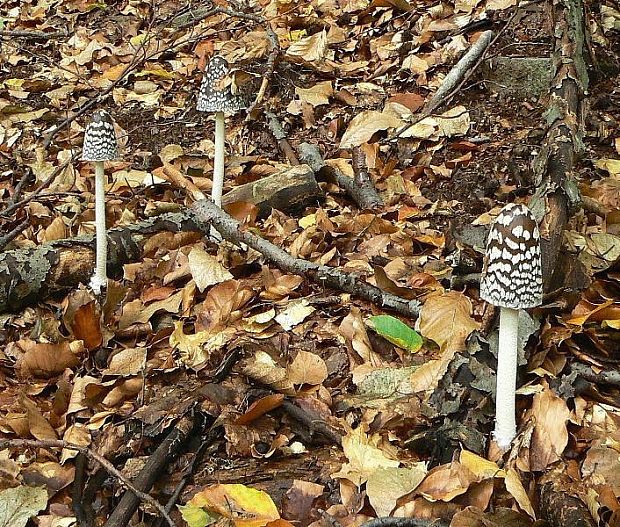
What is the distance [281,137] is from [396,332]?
2.37 metres

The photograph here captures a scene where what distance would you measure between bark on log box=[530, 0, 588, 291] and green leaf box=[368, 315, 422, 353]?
0.58 meters

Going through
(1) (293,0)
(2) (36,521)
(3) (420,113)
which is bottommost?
(2) (36,521)

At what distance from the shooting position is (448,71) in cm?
557

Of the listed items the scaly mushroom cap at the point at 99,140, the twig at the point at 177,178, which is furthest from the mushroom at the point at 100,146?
the twig at the point at 177,178

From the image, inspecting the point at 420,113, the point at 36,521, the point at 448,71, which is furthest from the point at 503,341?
the point at 448,71

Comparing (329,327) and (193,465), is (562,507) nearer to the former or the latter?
(193,465)

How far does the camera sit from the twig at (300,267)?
336cm

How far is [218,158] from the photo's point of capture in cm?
408

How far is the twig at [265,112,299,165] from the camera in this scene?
4918 mm

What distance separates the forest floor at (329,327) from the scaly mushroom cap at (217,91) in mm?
672

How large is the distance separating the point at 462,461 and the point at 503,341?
42 cm

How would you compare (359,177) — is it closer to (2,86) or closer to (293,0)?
(293,0)

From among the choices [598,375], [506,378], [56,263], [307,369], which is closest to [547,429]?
[506,378]

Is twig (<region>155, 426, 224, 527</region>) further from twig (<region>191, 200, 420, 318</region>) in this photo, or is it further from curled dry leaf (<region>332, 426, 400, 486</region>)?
twig (<region>191, 200, 420, 318</region>)
